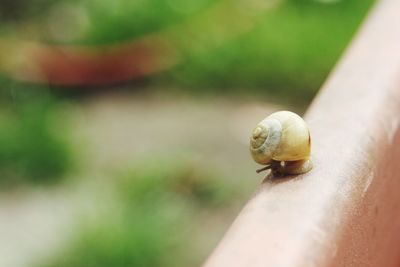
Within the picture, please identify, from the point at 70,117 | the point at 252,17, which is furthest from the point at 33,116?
the point at 252,17

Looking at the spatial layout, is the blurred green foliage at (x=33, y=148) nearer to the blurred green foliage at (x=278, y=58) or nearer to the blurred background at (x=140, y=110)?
the blurred background at (x=140, y=110)

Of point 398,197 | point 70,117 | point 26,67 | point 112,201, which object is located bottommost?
point 398,197

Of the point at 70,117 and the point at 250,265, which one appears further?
the point at 70,117

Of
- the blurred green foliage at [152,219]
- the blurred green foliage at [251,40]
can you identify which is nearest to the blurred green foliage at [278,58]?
the blurred green foliage at [251,40]

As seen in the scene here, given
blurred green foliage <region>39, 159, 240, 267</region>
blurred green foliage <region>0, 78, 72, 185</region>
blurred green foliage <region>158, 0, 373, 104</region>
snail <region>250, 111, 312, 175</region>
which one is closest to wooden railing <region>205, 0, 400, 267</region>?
snail <region>250, 111, 312, 175</region>

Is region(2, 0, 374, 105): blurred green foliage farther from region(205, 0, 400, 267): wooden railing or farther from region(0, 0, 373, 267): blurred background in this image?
region(205, 0, 400, 267): wooden railing

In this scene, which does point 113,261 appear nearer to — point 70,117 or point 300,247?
point 70,117
